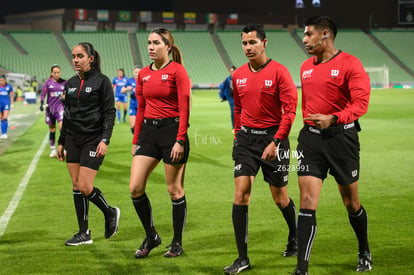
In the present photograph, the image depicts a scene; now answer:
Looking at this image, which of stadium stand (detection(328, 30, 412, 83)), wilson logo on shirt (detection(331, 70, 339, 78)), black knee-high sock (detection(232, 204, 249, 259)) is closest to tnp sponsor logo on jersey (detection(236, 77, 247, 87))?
wilson logo on shirt (detection(331, 70, 339, 78))

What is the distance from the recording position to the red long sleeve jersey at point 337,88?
5.27 meters

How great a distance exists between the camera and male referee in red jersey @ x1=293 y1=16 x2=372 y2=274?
5410mm

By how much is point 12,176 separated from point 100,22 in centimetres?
6461

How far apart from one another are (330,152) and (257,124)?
85 cm

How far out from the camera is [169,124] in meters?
6.39

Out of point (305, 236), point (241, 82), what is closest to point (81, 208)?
point (241, 82)

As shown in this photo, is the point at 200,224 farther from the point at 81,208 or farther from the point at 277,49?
the point at 277,49

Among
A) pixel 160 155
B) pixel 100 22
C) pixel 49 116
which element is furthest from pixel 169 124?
pixel 100 22

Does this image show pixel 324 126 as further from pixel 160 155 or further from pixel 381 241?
pixel 381 241

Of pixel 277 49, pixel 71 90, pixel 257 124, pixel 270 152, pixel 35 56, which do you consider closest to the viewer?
pixel 270 152

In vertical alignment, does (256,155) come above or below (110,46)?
below

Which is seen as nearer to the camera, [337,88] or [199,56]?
[337,88]

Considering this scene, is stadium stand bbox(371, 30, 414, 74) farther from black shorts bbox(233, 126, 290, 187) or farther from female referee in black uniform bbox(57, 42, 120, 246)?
black shorts bbox(233, 126, 290, 187)

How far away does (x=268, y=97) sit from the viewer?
236 inches
